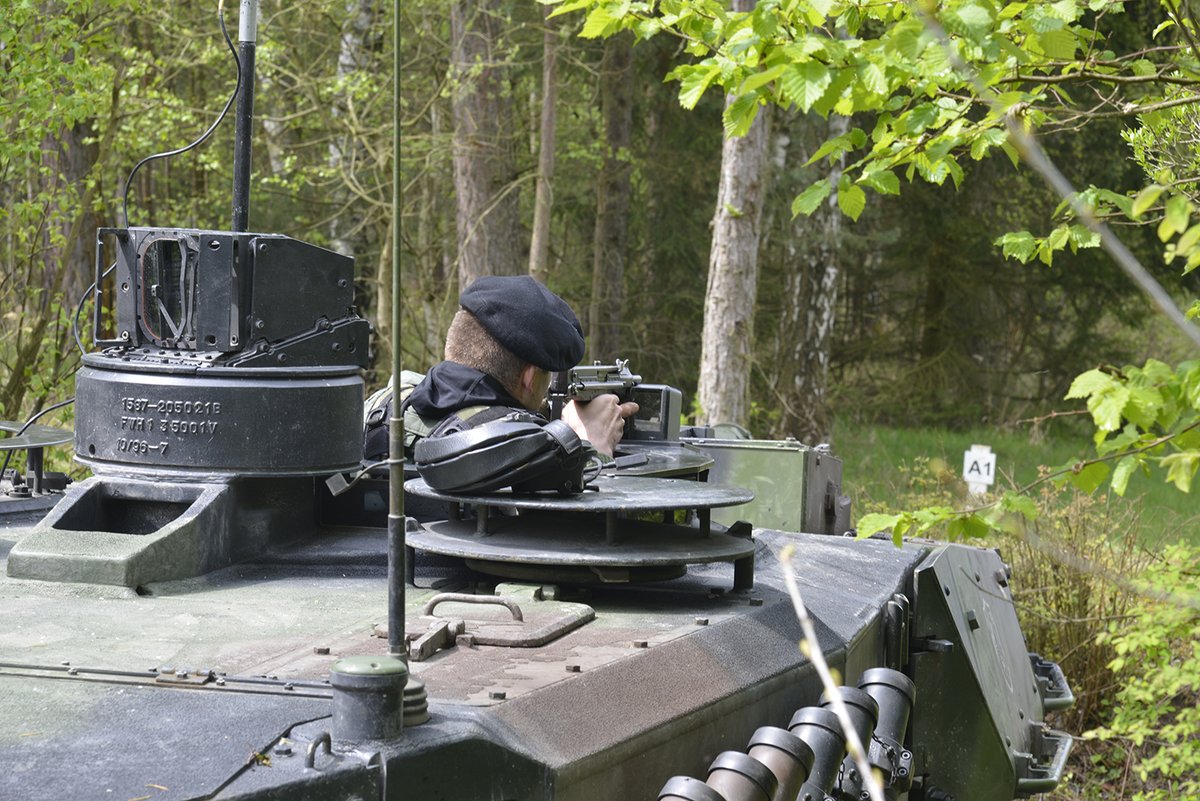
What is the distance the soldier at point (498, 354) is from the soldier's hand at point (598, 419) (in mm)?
195

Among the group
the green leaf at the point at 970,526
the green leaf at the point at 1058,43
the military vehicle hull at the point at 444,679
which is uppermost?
the green leaf at the point at 1058,43

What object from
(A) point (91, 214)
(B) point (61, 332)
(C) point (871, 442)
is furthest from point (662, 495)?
(C) point (871, 442)

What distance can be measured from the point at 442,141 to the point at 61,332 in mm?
5918

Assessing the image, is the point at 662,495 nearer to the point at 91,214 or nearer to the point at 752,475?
the point at 752,475

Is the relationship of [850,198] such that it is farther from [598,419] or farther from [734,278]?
[734,278]

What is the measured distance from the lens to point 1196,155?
19.0 feet

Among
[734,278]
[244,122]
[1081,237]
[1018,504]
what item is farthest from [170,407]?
[734,278]

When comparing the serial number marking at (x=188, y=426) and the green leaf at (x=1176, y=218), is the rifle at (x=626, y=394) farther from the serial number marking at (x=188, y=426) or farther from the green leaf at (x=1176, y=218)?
the green leaf at (x=1176, y=218)

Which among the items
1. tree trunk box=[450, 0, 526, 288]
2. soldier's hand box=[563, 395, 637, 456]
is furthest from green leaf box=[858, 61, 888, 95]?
tree trunk box=[450, 0, 526, 288]

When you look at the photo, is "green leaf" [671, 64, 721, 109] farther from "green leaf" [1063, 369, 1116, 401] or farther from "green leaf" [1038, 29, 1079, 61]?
"green leaf" [1063, 369, 1116, 401]

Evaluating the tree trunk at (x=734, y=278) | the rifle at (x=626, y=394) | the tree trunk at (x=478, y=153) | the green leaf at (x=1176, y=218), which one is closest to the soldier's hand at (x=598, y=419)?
the rifle at (x=626, y=394)

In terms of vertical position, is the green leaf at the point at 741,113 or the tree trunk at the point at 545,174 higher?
the tree trunk at the point at 545,174

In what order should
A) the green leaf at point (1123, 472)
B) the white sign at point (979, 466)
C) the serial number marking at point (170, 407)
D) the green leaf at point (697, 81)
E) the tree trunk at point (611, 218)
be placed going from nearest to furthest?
1. the green leaf at point (1123, 472)
2. the serial number marking at point (170, 407)
3. the green leaf at point (697, 81)
4. the white sign at point (979, 466)
5. the tree trunk at point (611, 218)

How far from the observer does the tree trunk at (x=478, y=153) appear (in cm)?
1524
